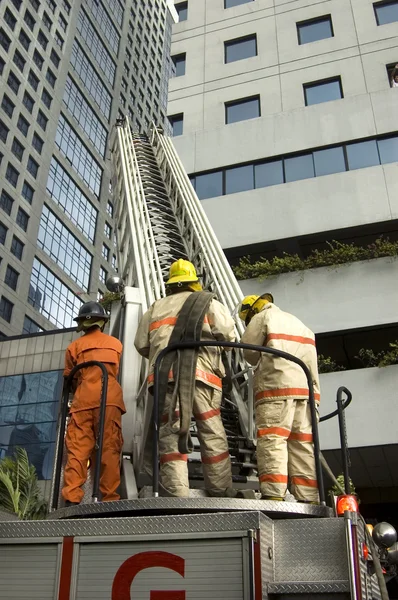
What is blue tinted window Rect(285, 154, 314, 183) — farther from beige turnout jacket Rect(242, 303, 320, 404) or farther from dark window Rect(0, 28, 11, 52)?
dark window Rect(0, 28, 11, 52)

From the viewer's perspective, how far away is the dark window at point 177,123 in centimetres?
2208

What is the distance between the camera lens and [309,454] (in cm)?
438

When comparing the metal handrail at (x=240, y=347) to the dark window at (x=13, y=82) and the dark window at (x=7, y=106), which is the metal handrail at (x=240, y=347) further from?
the dark window at (x=13, y=82)

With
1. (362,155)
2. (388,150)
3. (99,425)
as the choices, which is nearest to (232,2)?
(362,155)

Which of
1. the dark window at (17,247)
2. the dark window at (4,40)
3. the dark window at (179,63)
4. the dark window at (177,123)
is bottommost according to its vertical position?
the dark window at (177,123)

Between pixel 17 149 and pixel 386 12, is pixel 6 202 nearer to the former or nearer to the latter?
pixel 17 149

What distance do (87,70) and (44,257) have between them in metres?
22.4

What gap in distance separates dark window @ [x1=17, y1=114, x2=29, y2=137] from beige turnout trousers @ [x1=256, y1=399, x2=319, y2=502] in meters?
46.2

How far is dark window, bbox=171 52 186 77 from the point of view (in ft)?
75.8

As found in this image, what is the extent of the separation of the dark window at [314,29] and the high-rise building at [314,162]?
4 cm

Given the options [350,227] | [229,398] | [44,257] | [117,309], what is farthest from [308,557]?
[44,257]

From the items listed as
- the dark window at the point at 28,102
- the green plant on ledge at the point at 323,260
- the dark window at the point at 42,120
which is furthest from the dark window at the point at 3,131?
the green plant on ledge at the point at 323,260

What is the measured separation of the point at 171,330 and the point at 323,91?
17.7m

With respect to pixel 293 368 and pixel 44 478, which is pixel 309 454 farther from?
pixel 44 478
